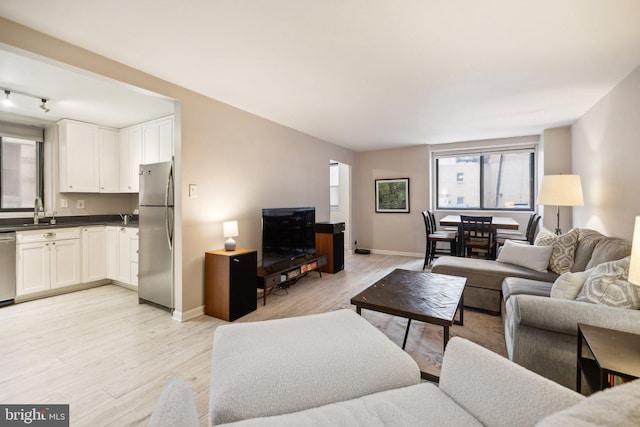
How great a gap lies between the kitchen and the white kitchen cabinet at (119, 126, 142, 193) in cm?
1

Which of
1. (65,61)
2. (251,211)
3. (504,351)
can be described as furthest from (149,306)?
(504,351)

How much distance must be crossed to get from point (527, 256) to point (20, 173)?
6.64 metres

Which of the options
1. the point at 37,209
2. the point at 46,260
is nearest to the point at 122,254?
the point at 46,260

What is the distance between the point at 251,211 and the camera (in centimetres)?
368

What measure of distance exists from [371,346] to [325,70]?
7.52 ft

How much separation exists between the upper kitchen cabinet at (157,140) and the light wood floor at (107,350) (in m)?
1.89

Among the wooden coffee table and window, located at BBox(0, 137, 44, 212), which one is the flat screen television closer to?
the wooden coffee table

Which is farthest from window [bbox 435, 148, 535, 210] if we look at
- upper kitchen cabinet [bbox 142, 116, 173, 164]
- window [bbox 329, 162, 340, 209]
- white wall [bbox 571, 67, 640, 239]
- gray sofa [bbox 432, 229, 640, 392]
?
upper kitchen cabinet [bbox 142, 116, 173, 164]

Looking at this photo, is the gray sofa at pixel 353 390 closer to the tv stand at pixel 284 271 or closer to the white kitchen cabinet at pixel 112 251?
the tv stand at pixel 284 271

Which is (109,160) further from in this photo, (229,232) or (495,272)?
(495,272)

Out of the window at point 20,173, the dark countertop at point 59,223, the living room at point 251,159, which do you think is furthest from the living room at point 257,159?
the window at point 20,173

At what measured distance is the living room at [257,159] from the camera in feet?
7.95

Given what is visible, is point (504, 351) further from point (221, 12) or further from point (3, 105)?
point (3, 105)

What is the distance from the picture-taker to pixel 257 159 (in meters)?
3.76
